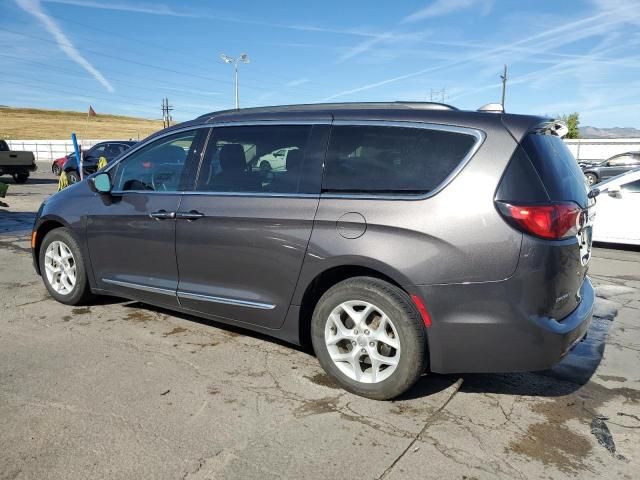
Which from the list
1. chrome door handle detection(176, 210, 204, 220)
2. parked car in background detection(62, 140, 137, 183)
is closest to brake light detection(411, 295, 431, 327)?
chrome door handle detection(176, 210, 204, 220)

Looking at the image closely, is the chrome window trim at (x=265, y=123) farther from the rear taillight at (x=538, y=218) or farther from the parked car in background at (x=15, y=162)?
the parked car in background at (x=15, y=162)

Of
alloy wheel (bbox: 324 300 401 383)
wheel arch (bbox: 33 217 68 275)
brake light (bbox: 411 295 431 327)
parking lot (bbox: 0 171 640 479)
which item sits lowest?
parking lot (bbox: 0 171 640 479)

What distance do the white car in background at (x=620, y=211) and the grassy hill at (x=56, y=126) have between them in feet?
195

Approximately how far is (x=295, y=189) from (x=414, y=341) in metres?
Answer: 1.27

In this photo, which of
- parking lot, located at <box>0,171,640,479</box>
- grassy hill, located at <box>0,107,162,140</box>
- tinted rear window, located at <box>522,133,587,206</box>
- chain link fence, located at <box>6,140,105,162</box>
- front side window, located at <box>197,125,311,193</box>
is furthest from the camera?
grassy hill, located at <box>0,107,162,140</box>

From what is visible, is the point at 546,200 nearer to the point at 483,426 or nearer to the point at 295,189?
the point at 483,426

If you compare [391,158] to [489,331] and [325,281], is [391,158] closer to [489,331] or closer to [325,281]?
[325,281]

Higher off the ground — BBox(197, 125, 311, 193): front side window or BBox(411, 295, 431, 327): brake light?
BBox(197, 125, 311, 193): front side window

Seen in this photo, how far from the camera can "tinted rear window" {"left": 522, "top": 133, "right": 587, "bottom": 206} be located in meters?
3.01

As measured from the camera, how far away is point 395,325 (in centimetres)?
313

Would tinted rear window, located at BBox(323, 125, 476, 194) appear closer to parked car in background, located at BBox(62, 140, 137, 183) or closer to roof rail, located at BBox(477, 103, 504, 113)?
roof rail, located at BBox(477, 103, 504, 113)

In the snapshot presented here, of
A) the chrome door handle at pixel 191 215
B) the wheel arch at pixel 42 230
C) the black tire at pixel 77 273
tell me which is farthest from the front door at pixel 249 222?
the wheel arch at pixel 42 230

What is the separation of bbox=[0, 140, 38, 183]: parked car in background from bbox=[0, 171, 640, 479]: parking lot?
61.9 feet

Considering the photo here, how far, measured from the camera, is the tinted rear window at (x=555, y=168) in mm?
3014
